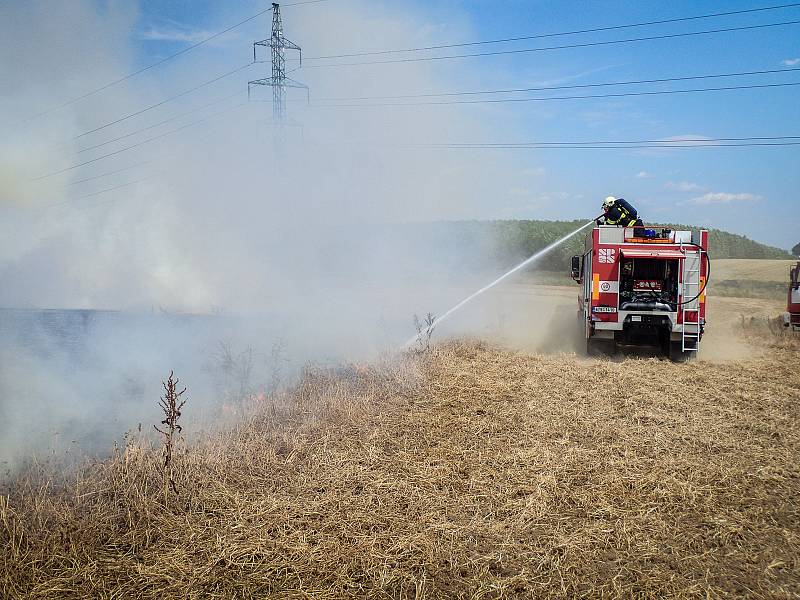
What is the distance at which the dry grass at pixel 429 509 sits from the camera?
382 cm

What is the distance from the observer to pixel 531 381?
9320 millimetres

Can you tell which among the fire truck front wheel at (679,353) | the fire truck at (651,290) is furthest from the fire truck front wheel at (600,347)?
the fire truck front wheel at (679,353)

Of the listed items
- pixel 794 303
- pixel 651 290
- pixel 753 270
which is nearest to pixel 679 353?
pixel 651 290

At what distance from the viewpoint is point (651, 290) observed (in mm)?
12227

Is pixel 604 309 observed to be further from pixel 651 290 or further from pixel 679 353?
pixel 679 353

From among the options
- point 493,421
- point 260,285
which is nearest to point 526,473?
point 493,421

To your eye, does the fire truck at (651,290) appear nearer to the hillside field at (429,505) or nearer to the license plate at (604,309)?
the license plate at (604,309)

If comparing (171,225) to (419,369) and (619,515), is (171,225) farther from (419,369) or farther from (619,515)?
(619,515)

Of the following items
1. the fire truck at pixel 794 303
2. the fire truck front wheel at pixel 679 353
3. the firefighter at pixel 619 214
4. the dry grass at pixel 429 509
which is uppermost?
the firefighter at pixel 619 214

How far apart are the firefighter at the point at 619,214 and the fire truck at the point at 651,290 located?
1.64ft

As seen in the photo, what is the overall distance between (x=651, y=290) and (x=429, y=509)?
9082 mm

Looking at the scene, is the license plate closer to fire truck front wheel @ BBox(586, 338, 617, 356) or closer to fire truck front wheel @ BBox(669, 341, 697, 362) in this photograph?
fire truck front wheel @ BBox(586, 338, 617, 356)

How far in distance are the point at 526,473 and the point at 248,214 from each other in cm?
1810

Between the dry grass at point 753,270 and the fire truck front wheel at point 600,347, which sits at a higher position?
the dry grass at point 753,270
